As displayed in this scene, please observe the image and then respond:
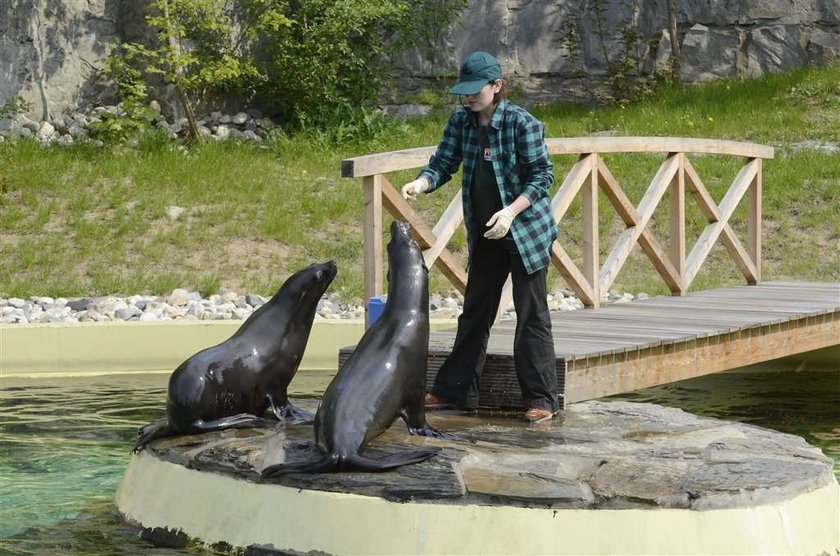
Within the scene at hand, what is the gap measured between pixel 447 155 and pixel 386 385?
124 cm

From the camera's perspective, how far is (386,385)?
5.38 m

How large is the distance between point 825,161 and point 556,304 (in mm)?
4501

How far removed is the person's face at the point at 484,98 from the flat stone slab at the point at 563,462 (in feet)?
4.61

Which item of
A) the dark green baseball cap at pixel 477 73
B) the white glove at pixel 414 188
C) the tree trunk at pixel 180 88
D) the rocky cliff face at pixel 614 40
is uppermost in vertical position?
the rocky cliff face at pixel 614 40

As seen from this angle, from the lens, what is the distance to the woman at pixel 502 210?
18.9 feet

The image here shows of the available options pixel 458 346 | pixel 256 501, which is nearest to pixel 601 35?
pixel 458 346

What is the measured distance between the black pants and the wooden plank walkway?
0.15 meters

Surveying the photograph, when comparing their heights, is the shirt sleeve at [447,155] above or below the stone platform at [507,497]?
above

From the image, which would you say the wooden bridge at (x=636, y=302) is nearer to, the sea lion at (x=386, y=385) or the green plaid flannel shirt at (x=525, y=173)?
the green plaid flannel shirt at (x=525, y=173)

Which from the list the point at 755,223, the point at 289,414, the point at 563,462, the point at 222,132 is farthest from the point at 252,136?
the point at 563,462

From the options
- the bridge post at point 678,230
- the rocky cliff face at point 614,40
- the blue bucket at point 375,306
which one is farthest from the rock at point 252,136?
the blue bucket at point 375,306

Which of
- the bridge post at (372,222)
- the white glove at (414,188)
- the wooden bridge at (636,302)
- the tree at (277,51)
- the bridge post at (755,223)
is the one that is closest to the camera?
the white glove at (414,188)

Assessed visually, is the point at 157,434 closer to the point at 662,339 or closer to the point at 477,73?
the point at 477,73

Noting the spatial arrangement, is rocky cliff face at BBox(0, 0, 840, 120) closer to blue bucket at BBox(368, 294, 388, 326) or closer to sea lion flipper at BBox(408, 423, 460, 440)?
blue bucket at BBox(368, 294, 388, 326)
